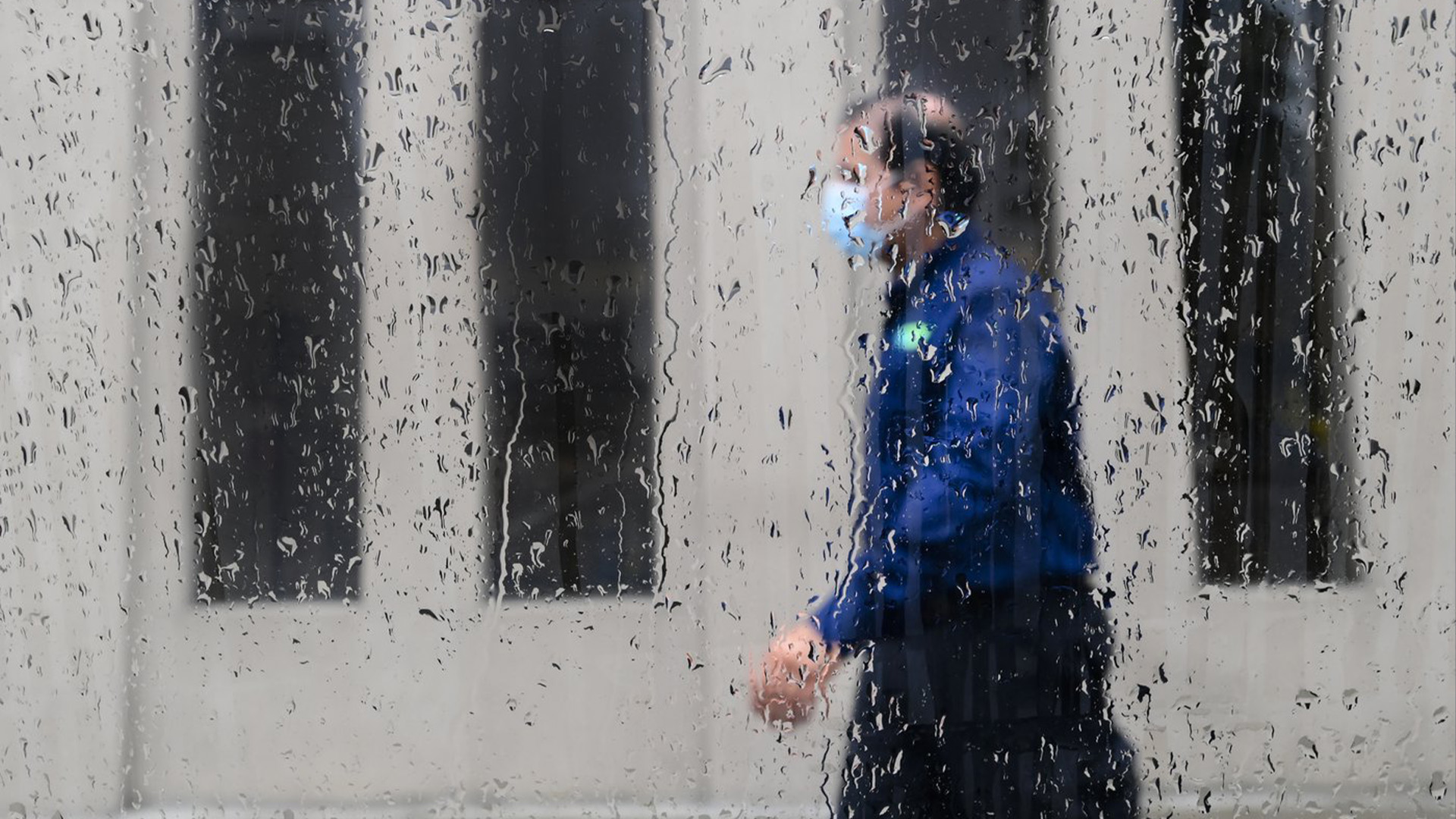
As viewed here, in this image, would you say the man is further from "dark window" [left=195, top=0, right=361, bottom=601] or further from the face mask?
"dark window" [left=195, top=0, right=361, bottom=601]

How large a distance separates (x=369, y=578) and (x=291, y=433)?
0.62 ft

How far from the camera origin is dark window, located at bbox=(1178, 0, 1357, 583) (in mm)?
1173

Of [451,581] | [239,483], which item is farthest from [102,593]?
[451,581]

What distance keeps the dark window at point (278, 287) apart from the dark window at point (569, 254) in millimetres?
167

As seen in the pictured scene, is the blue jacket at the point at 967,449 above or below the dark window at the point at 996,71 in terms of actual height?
below

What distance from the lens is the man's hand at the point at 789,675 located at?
1.19m

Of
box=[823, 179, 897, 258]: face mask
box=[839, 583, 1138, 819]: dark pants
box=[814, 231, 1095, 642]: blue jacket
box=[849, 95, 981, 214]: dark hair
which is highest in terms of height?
box=[849, 95, 981, 214]: dark hair

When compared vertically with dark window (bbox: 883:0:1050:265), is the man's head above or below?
below

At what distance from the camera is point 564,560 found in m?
1.19

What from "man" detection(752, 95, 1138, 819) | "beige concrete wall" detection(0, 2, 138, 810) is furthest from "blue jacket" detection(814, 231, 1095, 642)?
"beige concrete wall" detection(0, 2, 138, 810)

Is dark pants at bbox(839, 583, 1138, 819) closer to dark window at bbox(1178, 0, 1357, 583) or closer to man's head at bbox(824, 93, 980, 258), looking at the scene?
dark window at bbox(1178, 0, 1357, 583)

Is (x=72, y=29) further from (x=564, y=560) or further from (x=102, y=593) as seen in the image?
(x=564, y=560)

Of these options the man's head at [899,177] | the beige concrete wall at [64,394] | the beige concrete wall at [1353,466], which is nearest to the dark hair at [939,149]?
the man's head at [899,177]

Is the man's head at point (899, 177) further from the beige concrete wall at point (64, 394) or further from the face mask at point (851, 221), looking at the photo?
the beige concrete wall at point (64, 394)
